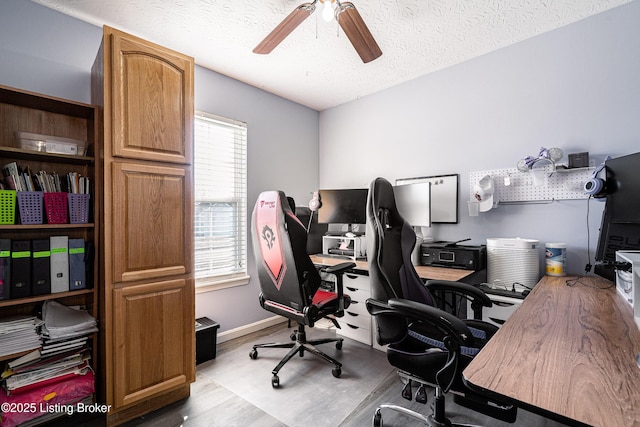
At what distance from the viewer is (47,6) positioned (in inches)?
75.0

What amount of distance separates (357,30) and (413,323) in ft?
5.71

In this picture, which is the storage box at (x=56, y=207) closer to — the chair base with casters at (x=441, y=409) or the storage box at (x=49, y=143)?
the storage box at (x=49, y=143)

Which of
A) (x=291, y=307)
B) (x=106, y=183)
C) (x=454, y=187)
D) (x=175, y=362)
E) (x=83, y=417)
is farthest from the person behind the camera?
(x=454, y=187)

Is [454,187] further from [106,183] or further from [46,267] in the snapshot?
[46,267]

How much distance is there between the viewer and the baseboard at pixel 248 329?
276cm

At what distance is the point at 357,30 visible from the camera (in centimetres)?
170

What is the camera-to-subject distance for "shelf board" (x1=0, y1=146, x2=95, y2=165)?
1.58 m

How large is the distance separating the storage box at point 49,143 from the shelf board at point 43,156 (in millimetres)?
42

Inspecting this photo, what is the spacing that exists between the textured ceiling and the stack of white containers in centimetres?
161

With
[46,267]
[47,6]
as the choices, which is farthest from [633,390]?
[47,6]

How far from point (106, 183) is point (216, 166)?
1.24 meters

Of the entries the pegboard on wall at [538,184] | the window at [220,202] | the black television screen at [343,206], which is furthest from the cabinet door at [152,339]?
the pegboard on wall at [538,184]

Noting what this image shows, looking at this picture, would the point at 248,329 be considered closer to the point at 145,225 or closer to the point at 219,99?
the point at 145,225

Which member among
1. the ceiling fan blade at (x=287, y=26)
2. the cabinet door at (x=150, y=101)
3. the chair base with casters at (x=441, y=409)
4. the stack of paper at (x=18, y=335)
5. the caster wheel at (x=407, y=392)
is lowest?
the caster wheel at (x=407, y=392)
